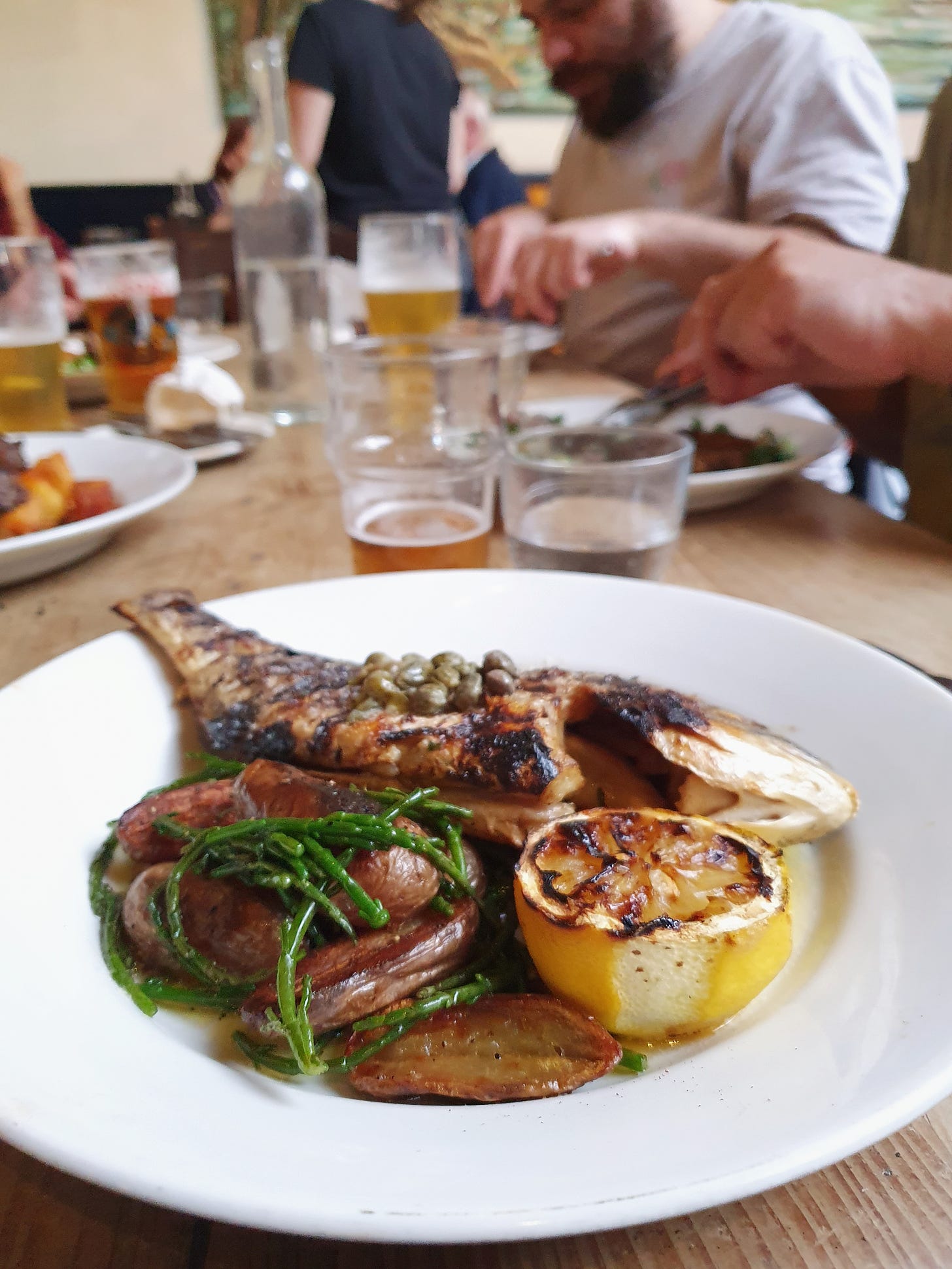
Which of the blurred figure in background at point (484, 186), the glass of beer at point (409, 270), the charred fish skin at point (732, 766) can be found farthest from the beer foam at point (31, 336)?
the blurred figure in background at point (484, 186)

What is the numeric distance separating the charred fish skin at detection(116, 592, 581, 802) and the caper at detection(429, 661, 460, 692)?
0.05m

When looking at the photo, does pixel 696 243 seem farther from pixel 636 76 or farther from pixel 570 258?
Result: pixel 636 76

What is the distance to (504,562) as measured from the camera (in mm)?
1824

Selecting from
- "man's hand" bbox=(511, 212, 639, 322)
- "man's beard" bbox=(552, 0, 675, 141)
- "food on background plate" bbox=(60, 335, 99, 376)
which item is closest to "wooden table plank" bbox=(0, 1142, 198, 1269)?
"man's hand" bbox=(511, 212, 639, 322)

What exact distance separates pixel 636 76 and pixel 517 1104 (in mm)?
3997

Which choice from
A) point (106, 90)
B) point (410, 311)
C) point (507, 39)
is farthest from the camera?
point (106, 90)

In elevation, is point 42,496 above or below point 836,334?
below

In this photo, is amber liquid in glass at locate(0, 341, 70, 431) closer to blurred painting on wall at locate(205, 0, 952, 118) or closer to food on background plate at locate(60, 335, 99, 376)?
food on background plate at locate(60, 335, 99, 376)

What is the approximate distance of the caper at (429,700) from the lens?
1.03 meters

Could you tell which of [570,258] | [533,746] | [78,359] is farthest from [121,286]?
[533,746]

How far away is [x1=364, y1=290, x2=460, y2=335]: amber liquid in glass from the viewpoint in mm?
2883

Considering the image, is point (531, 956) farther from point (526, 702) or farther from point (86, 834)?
point (86, 834)

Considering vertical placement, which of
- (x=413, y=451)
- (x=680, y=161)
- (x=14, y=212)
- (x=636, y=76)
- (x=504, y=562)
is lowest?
(x=504, y=562)

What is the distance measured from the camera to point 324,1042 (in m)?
0.75
